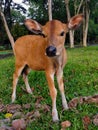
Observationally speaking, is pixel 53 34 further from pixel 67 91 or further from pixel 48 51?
pixel 67 91

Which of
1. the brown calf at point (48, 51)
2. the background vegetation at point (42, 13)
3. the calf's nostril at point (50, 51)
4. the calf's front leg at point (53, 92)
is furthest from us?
the background vegetation at point (42, 13)

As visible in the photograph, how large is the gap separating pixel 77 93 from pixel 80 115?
1473 mm

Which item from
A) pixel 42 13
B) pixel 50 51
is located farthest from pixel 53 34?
pixel 42 13

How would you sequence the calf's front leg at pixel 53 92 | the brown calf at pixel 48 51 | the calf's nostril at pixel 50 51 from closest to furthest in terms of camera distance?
the calf's nostril at pixel 50 51 < the brown calf at pixel 48 51 < the calf's front leg at pixel 53 92

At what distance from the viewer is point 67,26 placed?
5.16 meters

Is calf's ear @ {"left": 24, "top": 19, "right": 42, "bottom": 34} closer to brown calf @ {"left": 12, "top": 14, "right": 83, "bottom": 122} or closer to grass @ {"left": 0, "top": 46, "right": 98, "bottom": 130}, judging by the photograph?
brown calf @ {"left": 12, "top": 14, "right": 83, "bottom": 122}

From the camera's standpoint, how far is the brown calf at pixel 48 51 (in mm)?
4824

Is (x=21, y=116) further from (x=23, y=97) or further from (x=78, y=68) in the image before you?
(x=78, y=68)

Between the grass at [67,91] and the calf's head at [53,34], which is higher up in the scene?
the calf's head at [53,34]

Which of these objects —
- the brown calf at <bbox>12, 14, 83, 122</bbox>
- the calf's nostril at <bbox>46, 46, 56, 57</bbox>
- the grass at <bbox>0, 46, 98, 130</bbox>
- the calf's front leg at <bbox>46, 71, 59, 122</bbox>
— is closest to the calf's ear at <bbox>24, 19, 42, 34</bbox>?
the brown calf at <bbox>12, 14, 83, 122</bbox>

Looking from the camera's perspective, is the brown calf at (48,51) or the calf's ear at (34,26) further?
the calf's ear at (34,26)

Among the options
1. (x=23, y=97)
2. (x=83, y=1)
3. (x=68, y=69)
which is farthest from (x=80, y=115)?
(x=83, y=1)

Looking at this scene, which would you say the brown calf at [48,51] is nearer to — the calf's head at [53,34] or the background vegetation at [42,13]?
the calf's head at [53,34]

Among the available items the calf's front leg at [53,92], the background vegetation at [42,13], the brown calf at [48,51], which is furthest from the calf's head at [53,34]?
the background vegetation at [42,13]
